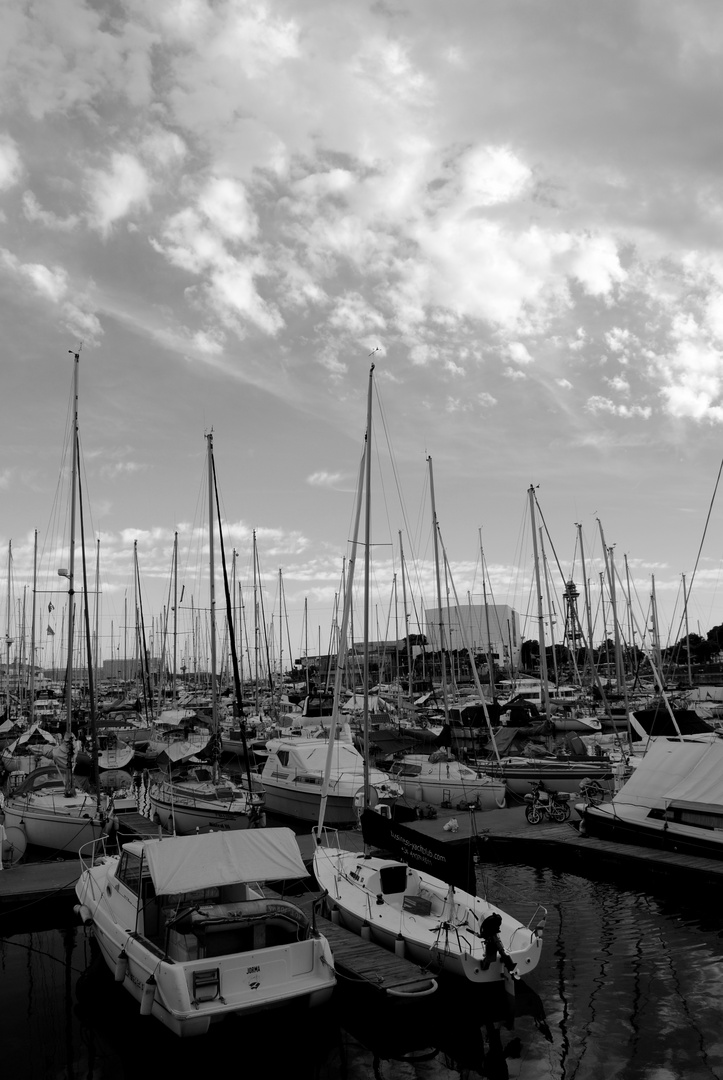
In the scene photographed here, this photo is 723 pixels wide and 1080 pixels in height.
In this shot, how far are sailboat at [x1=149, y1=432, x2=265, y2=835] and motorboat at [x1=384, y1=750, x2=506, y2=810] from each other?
6442 millimetres

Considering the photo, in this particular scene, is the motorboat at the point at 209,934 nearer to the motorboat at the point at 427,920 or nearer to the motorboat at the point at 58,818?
the motorboat at the point at 427,920

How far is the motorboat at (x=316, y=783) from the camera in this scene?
90.6 feet

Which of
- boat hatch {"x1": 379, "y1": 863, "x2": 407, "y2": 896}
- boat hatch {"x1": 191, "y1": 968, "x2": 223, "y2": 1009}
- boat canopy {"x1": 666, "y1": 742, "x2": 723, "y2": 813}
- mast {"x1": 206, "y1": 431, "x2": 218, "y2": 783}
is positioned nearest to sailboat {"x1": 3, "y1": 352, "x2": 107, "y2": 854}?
mast {"x1": 206, "y1": 431, "x2": 218, "y2": 783}

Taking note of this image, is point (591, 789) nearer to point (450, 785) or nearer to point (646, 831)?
point (450, 785)

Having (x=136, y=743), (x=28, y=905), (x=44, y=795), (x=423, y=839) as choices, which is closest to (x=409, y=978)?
(x=423, y=839)

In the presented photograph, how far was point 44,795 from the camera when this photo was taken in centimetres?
2614

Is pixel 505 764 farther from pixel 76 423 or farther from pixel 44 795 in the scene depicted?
pixel 76 423

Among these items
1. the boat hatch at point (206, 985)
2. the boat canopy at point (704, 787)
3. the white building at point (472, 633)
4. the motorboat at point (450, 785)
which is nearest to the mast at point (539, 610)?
the white building at point (472, 633)

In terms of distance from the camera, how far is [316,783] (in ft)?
94.4

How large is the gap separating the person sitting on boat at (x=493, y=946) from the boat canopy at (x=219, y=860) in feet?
11.1

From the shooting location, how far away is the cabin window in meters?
13.8

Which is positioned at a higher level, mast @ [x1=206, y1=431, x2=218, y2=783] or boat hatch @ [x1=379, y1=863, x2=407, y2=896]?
mast @ [x1=206, y1=431, x2=218, y2=783]

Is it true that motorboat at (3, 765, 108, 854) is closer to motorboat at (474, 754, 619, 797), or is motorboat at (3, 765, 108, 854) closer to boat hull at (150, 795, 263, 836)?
boat hull at (150, 795, 263, 836)

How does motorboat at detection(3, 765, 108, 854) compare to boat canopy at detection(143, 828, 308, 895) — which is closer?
boat canopy at detection(143, 828, 308, 895)
